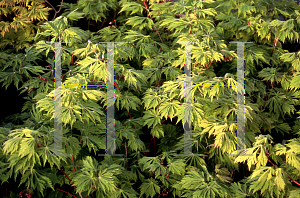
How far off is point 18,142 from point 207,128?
147 centimetres

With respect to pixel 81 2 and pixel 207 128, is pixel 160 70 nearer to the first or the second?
pixel 207 128

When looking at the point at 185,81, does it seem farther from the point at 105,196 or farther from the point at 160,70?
the point at 105,196

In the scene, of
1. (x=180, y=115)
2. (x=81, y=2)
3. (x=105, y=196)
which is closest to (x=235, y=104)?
(x=180, y=115)

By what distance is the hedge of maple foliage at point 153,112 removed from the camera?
2127 millimetres

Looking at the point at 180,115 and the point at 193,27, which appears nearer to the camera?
the point at 180,115

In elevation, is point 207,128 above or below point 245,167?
above

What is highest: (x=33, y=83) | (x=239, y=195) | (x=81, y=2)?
(x=81, y=2)

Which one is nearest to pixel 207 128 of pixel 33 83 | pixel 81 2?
pixel 33 83

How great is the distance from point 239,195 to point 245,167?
61 centimetres

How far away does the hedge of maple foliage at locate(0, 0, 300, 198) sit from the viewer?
6.98 feet

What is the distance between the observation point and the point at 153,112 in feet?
8.70

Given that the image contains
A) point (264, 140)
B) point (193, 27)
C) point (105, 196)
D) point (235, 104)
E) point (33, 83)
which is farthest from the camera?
point (193, 27)

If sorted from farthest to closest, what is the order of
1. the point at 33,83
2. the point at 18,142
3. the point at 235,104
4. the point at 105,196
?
the point at 33,83, the point at 235,104, the point at 105,196, the point at 18,142

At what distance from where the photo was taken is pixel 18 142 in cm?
195
